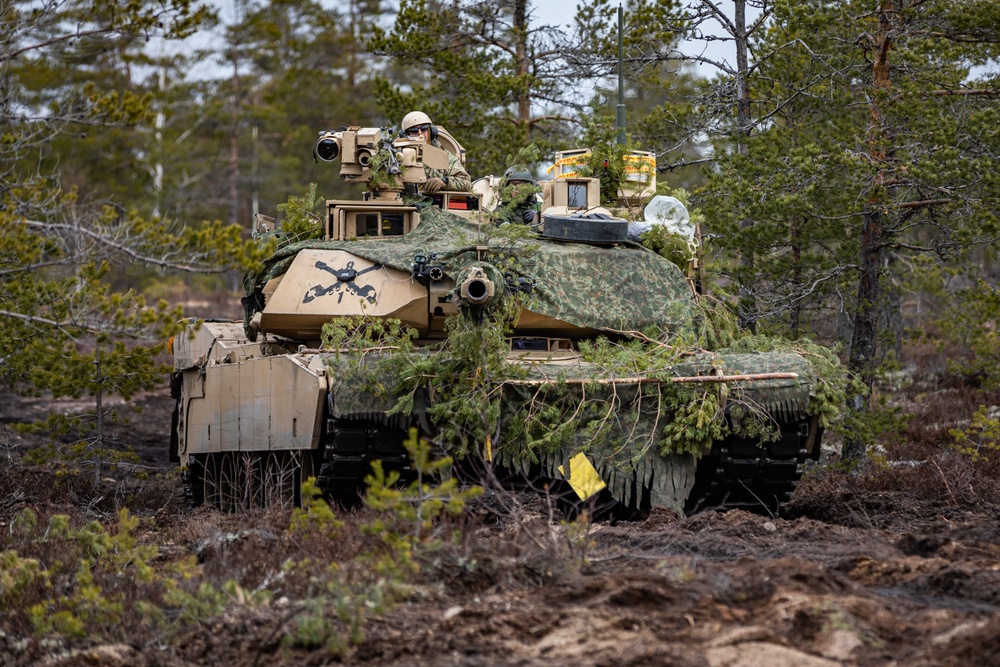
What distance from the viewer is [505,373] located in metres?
9.18

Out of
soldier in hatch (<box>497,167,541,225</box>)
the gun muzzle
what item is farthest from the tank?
soldier in hatch (<box>497,167,541,225</box>)

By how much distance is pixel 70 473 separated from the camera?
13.3m

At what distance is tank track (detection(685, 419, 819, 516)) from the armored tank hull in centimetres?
1

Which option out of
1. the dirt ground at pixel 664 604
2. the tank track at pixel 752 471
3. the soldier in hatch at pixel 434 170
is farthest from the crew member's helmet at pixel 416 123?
the dirt ground at pixel 664 604

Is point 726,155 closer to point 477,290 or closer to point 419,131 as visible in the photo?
point 419,131

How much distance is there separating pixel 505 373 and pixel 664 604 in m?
3.35

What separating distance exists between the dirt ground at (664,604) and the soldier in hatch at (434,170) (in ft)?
14.1

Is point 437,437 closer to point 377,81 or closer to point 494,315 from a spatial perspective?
point 494,315

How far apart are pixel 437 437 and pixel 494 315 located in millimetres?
949

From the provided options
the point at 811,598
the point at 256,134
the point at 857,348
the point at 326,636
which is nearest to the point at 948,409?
the point at 857,348

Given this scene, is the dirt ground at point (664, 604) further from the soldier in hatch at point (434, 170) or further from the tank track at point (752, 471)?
the soldier in hatch at point (434, 170)

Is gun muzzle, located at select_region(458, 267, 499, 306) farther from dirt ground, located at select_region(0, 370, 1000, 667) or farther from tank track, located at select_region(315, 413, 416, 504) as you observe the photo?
dirt ground, located at select_region(0, 370, 1000, 667)

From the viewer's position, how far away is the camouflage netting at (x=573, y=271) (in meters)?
10.2

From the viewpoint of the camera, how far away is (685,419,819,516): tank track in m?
9.47
